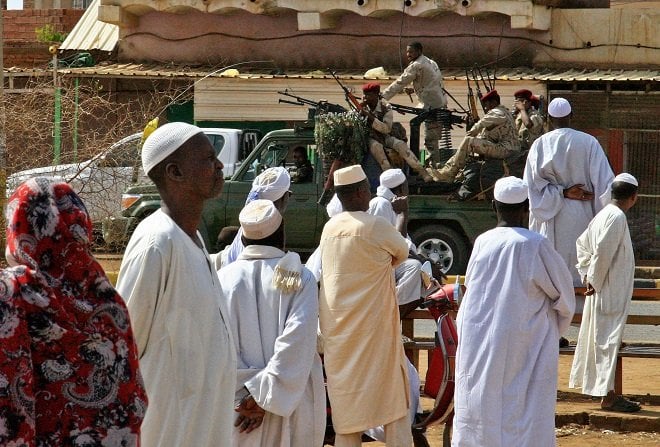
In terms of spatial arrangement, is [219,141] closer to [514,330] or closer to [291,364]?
[514,330]

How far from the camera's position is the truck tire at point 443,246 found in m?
17.0

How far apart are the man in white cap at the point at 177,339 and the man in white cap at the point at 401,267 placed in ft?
9.80

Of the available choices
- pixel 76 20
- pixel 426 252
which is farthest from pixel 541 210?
pixel 76 20

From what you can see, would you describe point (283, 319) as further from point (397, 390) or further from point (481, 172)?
point (481, 172)

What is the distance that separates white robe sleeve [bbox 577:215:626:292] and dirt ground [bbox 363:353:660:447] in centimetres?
94

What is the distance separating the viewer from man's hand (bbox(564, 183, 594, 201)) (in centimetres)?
932

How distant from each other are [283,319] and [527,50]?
1879cm

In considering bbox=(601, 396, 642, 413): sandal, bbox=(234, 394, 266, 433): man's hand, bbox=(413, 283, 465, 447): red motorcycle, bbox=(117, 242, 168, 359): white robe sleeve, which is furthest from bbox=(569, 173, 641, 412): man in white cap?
bbox=(117, 242, 168, 359): white robe sleeve

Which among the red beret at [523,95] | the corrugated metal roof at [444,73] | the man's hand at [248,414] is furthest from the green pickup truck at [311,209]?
the man's hand at [248,414]

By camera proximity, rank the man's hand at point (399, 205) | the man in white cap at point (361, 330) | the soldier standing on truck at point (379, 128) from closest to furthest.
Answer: the man in white cap at point (361, 330)
the man's hand at point (399, 205)
the soldier standing on truck at point (379, 128)

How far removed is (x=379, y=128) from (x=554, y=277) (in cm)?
971

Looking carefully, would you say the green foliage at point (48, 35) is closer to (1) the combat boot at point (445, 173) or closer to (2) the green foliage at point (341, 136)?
(2) the green foliage at point (341, 136)

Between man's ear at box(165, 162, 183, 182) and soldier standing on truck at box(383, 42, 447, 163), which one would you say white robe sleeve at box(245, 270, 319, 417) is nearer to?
man's ear at box(165, 162, 183, 182)

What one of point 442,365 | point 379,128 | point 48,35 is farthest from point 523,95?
point 48,35
